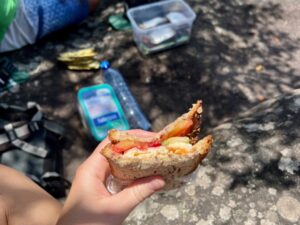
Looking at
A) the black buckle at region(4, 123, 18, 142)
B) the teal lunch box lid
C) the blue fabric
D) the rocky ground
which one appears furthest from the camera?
the blue fabric

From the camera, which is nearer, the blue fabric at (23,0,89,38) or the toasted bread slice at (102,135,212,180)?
the toasted bread slice at (102,135,212,180)

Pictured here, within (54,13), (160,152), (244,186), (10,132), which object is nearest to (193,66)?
(54,13)

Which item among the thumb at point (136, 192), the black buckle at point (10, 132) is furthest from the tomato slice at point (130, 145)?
the black buckle at point (10, 132)

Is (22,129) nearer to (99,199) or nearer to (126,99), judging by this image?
(126,99)

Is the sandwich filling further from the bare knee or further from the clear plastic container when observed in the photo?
the bare knee

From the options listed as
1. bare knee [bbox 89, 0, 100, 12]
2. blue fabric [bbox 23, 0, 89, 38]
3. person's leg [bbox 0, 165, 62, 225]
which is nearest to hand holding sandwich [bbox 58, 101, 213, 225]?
person's leg [bbox 0, 165, 62, 225]

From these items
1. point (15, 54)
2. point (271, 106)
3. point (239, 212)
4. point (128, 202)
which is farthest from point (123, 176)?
point (15, 54)
